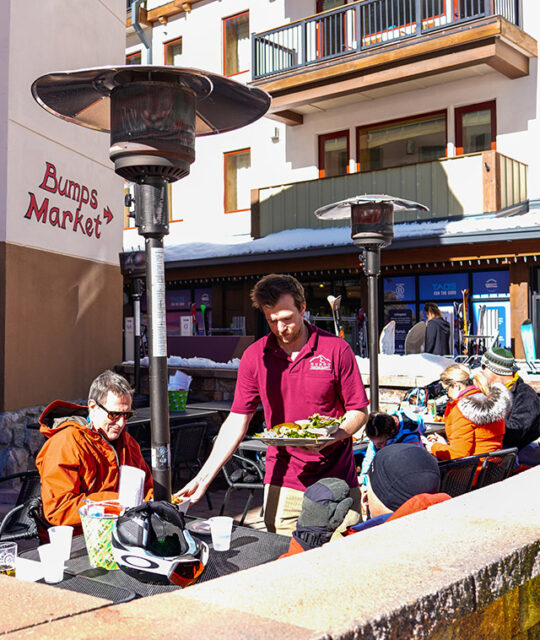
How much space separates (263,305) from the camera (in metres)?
3.62


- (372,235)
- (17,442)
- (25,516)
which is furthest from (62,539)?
(17,442)

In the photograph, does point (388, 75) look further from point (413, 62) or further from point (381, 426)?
point (381, 426)

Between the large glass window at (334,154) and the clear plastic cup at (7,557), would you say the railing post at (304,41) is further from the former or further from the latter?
the clear plastic cup at (7,557)

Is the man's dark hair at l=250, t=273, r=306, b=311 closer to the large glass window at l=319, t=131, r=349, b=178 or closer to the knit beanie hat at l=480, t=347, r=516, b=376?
the knit beanie hat at l=480, t=347, r=516, b=376

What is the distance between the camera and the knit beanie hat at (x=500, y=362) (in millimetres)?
5754

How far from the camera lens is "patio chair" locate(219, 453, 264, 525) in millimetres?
6199

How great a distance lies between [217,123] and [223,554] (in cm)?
193

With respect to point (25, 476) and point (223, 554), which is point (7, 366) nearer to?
point (25, 476)

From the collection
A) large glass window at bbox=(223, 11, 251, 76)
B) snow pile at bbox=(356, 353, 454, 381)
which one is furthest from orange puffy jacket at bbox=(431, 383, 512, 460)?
large glass window at bbox=(223, 11, 251, 76)

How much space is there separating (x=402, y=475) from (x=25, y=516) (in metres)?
2.55

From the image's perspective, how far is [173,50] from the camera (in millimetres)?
21328

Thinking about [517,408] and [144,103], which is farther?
[517,408]

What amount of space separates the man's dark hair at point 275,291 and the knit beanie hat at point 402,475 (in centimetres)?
98

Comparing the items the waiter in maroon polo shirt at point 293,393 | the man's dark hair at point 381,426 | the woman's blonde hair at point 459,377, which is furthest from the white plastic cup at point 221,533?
the woman's blonde hair at point 459,377
